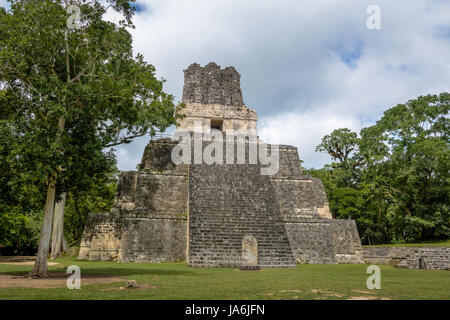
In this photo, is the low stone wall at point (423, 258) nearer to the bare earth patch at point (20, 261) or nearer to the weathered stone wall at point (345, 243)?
the weathered stone wall at point (345, 243)

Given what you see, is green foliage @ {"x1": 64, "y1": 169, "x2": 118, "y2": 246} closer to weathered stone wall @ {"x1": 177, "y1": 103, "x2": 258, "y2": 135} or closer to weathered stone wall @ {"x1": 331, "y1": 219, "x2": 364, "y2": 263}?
weathered stone wall @ {"x1": 177, "y1": 103, "x2": 258, "y2": 135}

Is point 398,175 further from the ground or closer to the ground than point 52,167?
further from the ground

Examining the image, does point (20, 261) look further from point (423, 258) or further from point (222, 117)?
point (423, 258)

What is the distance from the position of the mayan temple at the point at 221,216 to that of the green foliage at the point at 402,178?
5511mm

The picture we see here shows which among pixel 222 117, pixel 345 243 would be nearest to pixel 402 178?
pixel 345 243

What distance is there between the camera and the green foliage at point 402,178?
18000 millimetres

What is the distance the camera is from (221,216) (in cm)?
1258

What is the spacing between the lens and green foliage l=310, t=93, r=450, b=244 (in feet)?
59.1

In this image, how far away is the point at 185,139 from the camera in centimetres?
1591

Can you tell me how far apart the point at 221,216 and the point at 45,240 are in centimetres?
613

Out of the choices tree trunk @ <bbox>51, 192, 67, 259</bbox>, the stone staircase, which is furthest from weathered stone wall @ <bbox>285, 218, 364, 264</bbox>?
tree trunk @ <bbox>51, 192, 67, 259</bbox>

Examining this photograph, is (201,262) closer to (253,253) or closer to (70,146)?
Answer: (253,253)

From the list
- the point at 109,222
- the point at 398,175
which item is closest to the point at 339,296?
the point at 109,222

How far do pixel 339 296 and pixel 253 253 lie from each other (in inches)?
213
